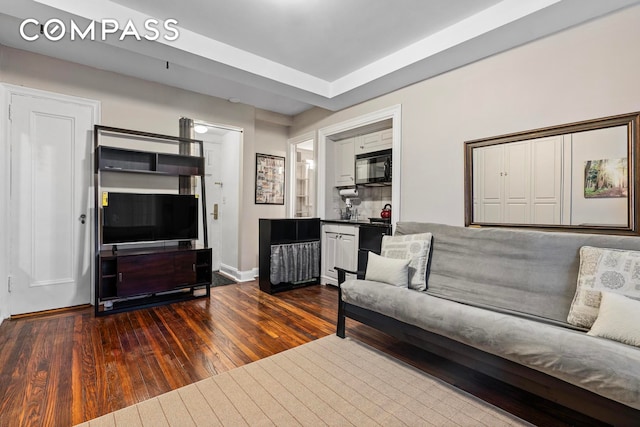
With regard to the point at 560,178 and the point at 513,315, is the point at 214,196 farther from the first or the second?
the point at 560,178

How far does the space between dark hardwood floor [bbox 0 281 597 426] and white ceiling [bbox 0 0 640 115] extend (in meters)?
2.50

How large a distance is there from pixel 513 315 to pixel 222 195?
447 centimetres

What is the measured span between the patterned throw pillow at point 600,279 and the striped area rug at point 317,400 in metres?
0.71

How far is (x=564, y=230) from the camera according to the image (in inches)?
90.7

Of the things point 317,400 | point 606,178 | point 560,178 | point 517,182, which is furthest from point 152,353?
point 606,178

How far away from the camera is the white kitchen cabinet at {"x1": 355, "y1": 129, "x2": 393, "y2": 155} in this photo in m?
3.94

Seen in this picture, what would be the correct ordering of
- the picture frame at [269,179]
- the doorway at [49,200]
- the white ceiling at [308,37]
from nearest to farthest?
1. the white ceiling at [308,37]
2. the doorway at [49,200]
3. the picture frame at [269,179]

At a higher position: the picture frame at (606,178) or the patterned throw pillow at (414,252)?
the picture frame at (606,178)

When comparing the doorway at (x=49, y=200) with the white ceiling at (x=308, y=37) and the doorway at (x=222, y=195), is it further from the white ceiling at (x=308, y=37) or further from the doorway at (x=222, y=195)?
the doorway at (x=222, y=195)

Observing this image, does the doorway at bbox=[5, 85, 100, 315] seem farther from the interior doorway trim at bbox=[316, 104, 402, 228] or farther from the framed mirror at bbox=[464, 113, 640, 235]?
the framed mirror at bbox=[464, 113, 640, 235]

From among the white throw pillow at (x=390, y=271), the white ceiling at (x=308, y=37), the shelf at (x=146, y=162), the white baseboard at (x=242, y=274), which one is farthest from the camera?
the white baseboard at (x=242, y=274)

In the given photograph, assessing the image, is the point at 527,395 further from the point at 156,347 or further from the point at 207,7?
the point at 207,7

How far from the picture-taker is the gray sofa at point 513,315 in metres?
1.34

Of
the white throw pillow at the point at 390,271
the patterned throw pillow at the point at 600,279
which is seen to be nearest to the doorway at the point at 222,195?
A: the white throw pillow at the point at 390,271
